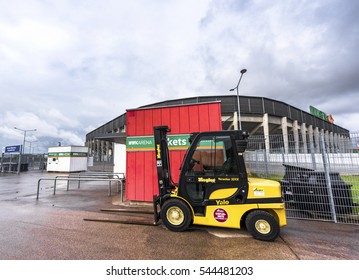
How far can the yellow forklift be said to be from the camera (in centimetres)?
352

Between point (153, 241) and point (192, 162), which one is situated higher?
point (192, 162)

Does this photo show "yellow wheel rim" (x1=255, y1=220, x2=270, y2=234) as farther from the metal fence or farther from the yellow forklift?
the metal fence

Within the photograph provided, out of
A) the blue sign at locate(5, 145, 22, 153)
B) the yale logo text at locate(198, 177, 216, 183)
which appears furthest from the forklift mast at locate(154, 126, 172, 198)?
the blue sign at locate(5, 145, 22, 153)

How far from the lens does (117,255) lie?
2.96 m

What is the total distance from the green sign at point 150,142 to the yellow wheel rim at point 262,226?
318cm

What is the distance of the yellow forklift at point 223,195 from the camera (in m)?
3.52

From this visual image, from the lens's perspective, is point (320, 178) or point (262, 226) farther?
point (320, 178)

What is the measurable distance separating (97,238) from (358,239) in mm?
Answer: 5346

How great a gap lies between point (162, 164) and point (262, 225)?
8.54 ft

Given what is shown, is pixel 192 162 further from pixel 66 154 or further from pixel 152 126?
pixel 66 154

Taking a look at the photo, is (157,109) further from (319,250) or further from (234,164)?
(319,250)

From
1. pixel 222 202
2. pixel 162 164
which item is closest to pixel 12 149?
pixel 162 164

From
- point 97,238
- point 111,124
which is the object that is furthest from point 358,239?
point 111,124

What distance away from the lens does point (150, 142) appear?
638cm
